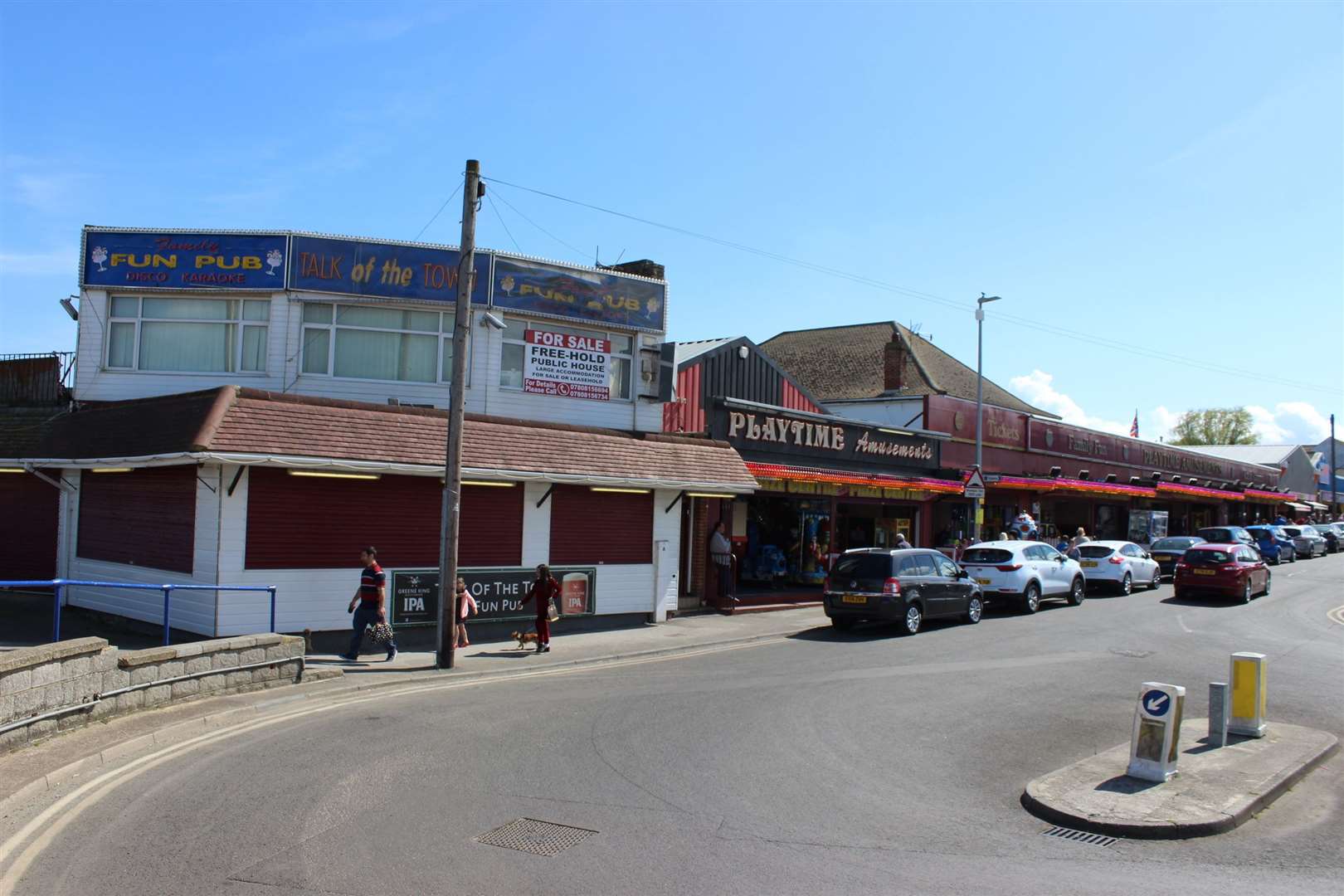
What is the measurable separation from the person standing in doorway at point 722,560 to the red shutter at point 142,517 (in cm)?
1062

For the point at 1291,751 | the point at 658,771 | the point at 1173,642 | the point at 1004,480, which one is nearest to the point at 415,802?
the point at 658,771

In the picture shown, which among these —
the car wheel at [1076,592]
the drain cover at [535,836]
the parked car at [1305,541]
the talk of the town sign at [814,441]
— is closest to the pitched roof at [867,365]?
the talk of the town sign at [814,441]

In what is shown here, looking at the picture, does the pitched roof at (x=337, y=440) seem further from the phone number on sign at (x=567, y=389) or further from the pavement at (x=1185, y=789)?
the pavement at (x=1185, y=789)

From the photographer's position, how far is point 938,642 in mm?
17812

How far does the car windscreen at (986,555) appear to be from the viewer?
22.8 metres

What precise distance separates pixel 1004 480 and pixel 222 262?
24.7 metres

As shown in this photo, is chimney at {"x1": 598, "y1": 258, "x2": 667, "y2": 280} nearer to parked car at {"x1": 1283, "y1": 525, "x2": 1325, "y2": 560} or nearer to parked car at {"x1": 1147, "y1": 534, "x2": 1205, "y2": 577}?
parked car at {"x1": 1147, "y1": 534, "x2": 1205, "y2": 577}

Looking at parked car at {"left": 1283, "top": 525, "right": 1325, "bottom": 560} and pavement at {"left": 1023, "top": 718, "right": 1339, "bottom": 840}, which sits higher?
parked car at {"left": 1283, "top": 525, "right": 1325, "bottom": 560}

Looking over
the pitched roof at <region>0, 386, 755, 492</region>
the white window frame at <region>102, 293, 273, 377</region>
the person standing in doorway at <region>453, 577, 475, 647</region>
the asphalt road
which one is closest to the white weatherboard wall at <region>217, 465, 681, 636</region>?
the pitched roof at <region>0, 386, 755, 492</region>

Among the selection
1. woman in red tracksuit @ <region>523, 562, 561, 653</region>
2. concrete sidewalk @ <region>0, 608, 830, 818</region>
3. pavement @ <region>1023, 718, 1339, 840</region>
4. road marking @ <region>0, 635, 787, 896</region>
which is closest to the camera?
road marking @ <region>0, 635, 787, 896</region>

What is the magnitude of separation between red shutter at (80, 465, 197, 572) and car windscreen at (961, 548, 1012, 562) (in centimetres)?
1675

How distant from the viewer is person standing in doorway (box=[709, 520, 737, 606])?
21.5 meters

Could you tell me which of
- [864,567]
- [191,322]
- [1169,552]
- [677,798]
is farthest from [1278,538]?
[677,798]

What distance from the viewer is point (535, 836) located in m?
6.90
